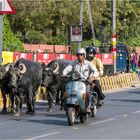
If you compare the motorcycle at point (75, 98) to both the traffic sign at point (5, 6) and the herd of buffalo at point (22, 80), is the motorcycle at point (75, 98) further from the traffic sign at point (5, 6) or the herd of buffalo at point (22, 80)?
the traffic sign at point (5, 6)

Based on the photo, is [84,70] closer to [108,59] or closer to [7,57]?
[7,57]

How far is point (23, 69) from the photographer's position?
17797 mm

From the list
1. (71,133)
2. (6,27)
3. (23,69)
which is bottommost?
(71,133)

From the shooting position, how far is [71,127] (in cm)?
1500

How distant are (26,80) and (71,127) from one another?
3.39m

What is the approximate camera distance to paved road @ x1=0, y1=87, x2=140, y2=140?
1357 centimetres

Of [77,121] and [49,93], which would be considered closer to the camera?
[77,121]

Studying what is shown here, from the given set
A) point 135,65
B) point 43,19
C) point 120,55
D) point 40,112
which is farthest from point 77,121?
point 43,19

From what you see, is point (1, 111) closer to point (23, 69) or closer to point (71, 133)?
point (23, 69)

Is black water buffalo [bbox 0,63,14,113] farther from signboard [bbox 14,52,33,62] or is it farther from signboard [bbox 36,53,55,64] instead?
signboard [bbox 36,53,55,64]

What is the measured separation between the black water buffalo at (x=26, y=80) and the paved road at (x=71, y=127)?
0.51 m

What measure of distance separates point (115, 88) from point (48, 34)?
1383 inches

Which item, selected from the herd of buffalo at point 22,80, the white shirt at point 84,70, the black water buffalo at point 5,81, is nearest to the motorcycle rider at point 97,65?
the white shirt at point 84,70

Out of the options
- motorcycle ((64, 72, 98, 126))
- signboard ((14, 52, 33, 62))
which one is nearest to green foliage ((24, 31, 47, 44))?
signboard ((14, 52, 33, 62))
